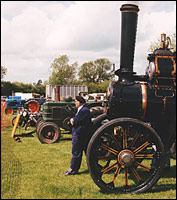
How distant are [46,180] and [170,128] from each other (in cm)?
235

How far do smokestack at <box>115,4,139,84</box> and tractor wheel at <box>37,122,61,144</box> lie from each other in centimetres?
478

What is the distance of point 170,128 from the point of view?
175 inches

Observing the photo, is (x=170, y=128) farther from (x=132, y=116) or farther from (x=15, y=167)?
(x=15, y=167)

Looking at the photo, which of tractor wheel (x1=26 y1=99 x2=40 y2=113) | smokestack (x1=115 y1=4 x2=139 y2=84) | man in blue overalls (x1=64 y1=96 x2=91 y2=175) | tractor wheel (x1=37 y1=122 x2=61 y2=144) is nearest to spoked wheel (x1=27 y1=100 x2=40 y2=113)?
tractor wheel (x1=26 y1=99 x2=40 y2=113)

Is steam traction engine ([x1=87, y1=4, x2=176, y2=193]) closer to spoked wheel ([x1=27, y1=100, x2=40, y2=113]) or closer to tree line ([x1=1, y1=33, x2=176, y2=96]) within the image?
spoked wheel ([x1=27, y1=100, x2=40, y2=113])

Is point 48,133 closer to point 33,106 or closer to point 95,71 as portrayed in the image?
point 33,106

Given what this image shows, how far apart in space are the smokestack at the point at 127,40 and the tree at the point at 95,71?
175ft

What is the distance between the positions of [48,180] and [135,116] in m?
1.96

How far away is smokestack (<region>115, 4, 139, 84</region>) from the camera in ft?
15.3

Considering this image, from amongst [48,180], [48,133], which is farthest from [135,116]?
[48,133]

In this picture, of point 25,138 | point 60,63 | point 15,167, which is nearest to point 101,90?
point 60,63

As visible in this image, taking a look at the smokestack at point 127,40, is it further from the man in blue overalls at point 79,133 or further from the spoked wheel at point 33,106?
the spoked wheel at point 33,106

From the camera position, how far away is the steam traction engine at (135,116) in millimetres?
4090

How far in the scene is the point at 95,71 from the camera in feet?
199
